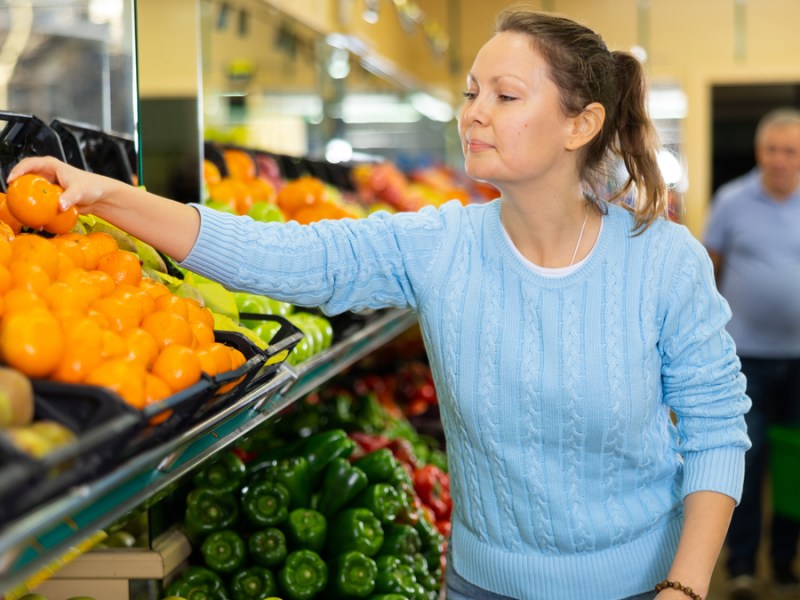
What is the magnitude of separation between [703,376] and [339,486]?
3.19 ft

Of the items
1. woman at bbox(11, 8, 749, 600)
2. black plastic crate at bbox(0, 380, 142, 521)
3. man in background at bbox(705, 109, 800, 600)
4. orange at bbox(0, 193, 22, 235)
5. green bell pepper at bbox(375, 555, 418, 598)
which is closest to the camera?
black plastic crate at bbox(0, 380, 142, 521)

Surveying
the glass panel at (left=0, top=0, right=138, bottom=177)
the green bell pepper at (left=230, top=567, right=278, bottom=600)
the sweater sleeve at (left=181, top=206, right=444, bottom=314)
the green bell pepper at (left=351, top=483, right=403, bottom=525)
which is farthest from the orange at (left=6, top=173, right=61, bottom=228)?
the green bell pepper at (left=351, top=483, right=403, bottom=525)

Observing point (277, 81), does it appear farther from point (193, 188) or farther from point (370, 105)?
point (193, 188)

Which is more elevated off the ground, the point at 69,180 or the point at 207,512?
the point at 69,180

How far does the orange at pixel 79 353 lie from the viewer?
1.07 metres

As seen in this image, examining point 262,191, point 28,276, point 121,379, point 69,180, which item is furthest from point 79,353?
point 262,191

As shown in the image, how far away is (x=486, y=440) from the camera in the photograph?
1696mm

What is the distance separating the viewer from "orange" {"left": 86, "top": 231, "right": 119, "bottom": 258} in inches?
55.5

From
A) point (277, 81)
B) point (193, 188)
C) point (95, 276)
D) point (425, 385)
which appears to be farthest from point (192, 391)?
point (277, 81)

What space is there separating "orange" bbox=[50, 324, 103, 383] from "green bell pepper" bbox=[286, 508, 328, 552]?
1181 mm

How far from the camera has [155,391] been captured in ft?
3.75

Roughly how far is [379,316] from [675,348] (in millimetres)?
1101

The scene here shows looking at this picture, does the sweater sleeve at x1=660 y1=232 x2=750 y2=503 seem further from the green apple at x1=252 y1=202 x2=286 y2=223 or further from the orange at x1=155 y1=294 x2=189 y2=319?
the green apple at x1=252 y1=202 x2=286 y2=223

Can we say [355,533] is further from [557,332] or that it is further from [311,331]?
[557,332]
